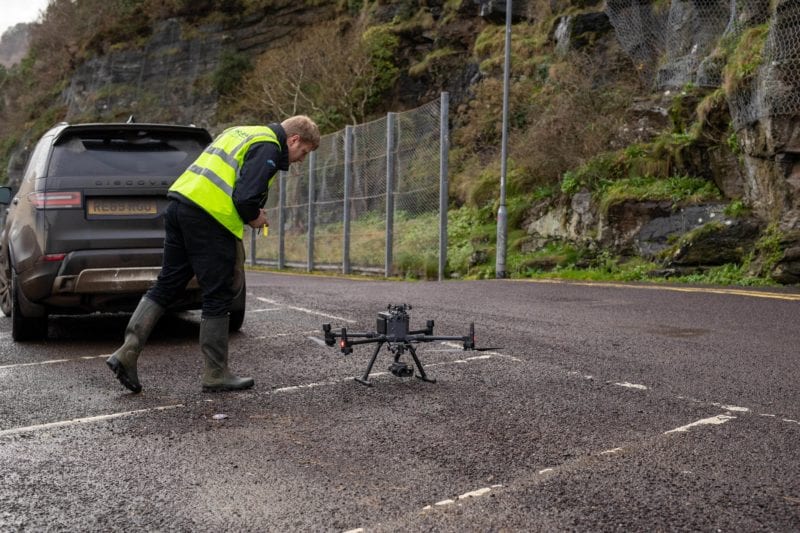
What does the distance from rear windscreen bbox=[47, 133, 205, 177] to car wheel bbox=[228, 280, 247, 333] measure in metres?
1.27

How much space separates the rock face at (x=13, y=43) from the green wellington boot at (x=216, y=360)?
10291cm

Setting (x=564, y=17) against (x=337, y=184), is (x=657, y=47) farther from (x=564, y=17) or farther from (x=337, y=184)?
(x=337, y=184)

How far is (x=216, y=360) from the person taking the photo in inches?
202

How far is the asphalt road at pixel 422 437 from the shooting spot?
3016mm

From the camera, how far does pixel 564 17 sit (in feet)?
85.5

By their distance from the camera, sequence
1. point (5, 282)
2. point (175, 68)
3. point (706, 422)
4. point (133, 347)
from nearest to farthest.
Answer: point (706, 422), point (133, 347), point (5, 282), point (175, 68)

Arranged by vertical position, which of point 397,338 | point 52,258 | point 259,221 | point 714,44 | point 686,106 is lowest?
point 397,338

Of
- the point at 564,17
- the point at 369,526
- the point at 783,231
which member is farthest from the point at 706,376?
the point at 564,17

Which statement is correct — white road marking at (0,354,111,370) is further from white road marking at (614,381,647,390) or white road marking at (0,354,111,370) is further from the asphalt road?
white road marking at (614,381,647,390)

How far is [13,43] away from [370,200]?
100954 mm

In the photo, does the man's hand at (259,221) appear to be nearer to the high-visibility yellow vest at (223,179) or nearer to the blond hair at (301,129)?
the high-visibility yellow vest at (223,179)

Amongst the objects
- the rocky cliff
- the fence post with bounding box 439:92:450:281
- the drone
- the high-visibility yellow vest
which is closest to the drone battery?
the drone

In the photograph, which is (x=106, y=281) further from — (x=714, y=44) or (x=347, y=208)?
(x=714, y=44)

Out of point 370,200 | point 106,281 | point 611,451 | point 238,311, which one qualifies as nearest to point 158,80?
point 370,200
